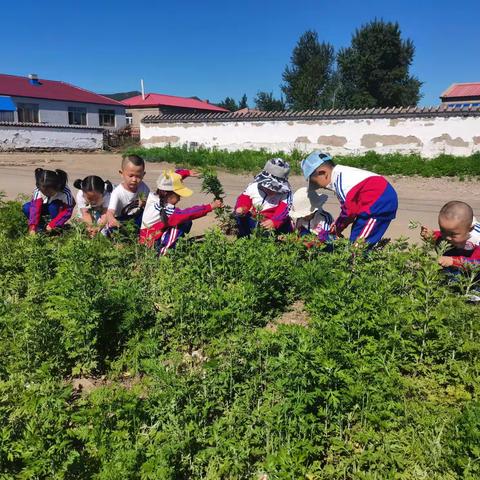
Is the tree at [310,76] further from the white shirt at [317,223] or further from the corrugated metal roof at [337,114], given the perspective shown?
the white shirt at [317,223]

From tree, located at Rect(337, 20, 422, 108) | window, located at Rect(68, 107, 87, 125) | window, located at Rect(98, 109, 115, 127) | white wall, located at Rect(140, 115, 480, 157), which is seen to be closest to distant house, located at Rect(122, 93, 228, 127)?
window, located at Rect(98, 109, 115, 127)

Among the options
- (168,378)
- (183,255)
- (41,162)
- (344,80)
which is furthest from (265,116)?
(344,80)

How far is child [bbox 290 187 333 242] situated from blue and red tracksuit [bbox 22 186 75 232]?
A: 2551 millimetres

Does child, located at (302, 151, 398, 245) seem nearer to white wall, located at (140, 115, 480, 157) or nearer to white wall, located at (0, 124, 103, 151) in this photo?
white wall, located at (140, 115, 480, 157)

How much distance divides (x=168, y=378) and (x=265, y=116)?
16301mm

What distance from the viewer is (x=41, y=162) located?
18375 millimetres

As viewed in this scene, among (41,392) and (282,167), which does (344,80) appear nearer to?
(282,167)

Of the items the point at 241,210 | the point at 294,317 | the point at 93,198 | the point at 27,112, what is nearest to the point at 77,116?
the point at 27,112

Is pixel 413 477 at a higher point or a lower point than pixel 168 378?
lower

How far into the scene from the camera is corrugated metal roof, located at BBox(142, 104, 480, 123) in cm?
1412

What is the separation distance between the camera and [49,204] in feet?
17.1

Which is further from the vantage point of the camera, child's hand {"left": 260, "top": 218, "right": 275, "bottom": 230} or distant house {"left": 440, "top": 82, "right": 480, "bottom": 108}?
distant house {"left": 440, "top": 82, "right": 480, "bottom": 108}

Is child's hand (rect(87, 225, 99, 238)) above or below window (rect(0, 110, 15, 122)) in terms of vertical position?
below

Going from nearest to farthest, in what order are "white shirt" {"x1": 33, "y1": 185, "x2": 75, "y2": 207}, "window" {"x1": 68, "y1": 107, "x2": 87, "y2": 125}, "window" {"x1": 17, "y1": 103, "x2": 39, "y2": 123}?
"white shirt" {"x1": 33, "y1": 185, "x2": 75, "y2": 207} → "window" {"x1": 17, "y1": 103, "x2": 39, "y2": 123} → "window" {"x1": 68, "y1": 107, "x2": 87, "y2": 125}
